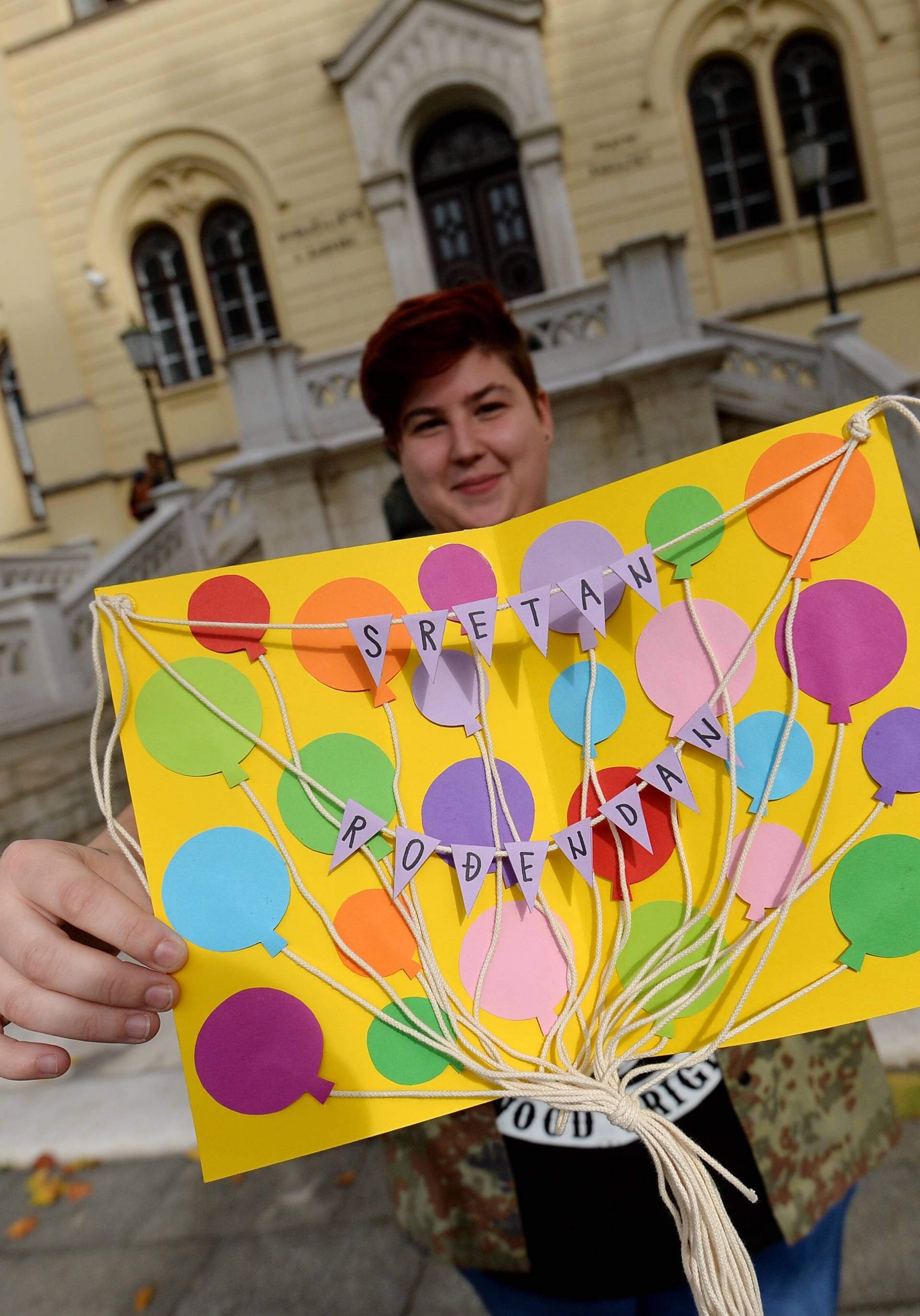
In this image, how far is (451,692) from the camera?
79cm

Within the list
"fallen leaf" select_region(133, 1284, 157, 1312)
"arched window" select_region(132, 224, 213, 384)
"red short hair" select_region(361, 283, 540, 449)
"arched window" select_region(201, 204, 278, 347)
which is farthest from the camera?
"arched window" select_region(132, 224, 213, 384)

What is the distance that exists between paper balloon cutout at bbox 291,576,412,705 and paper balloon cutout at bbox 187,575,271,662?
35 millimetres

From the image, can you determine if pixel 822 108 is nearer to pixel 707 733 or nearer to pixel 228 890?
pixel 707 733

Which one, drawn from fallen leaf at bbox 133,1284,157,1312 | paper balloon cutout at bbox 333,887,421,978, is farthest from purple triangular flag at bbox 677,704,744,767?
fallen leaf at bbox 133,1284,157,1312

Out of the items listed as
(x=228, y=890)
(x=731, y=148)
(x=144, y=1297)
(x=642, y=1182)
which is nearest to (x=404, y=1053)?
(x=228, y=890)

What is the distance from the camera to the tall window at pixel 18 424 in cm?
1316

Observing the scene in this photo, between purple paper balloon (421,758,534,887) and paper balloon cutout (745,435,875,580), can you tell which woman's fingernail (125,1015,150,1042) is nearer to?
purple paper balloon (421,758,534,887)

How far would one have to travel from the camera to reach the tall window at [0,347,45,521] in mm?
13156

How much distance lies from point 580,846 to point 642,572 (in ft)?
0.87

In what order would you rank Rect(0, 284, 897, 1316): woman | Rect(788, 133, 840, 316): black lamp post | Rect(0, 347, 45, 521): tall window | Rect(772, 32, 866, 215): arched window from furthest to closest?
1. Rect(0, 347, 45, 521): tall window
2. Rect(772, 32, 866, 215): arched window
3. Rect(788, 133, 840, 316): black lamp post
4. Rect(0, 284, 897, 1316): woman

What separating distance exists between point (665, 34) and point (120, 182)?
8035 millimetres

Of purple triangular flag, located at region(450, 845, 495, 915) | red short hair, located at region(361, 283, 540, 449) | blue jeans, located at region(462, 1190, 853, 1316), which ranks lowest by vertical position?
blue jeans, located at region(462, 1190, 853, 1316)

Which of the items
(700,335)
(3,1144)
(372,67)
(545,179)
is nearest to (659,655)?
(3,1144)

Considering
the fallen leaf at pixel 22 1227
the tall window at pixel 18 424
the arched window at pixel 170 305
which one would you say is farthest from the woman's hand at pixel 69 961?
the tall window at pixel 18 424
